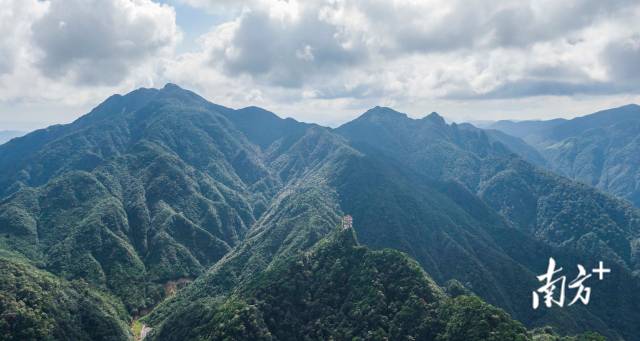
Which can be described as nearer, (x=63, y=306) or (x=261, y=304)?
(x=261, y=304)

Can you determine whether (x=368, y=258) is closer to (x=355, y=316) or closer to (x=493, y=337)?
(x=355, y=316)

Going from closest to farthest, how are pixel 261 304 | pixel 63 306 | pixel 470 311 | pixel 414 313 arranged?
pixel 470 311 < pixel 414 313 < pixel 261 304 < pixel 63 306

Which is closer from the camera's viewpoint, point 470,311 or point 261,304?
point 470,311

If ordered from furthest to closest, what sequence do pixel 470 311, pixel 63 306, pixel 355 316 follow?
pixel 63 306 < pixel 355 316 < pixel 470 311

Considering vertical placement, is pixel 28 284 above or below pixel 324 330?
above

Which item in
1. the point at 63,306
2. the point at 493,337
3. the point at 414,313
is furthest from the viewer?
the point at 63,306

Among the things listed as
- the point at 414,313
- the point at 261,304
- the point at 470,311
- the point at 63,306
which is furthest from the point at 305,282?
the point at 63,306

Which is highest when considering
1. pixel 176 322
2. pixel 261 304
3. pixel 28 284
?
pixel 28 284

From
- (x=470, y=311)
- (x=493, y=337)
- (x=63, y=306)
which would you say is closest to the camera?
(x=493, y=337)

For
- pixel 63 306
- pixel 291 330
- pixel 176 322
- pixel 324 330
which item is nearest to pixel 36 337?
pixel 63 306

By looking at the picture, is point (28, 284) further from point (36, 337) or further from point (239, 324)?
point (239, 324)
